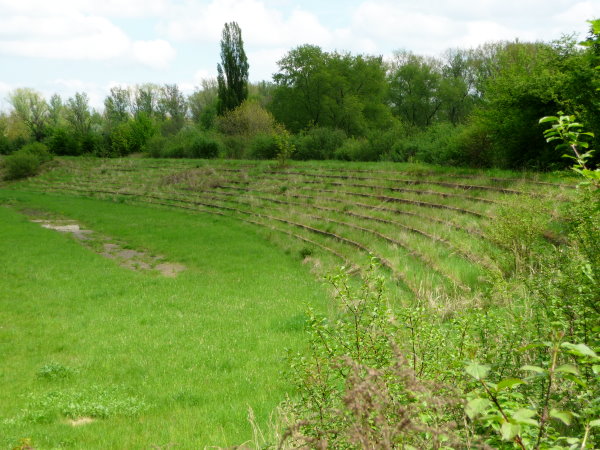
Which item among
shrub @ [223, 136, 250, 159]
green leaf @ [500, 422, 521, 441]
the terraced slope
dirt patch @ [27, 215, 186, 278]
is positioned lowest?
dirt patch @ [27, 215, 186, 278]

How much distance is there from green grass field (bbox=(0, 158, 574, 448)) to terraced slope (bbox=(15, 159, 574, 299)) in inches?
3.0

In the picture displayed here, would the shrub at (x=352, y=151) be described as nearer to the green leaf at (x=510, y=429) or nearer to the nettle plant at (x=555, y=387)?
the nettle plant at (x=555, y=387)

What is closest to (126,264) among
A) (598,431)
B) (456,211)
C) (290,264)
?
(290,264)

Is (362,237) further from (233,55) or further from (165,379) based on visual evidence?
(233,55)

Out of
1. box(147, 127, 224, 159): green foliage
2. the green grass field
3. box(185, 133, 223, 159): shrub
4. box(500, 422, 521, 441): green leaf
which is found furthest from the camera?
box(147, 127, 224, 159): green foliage

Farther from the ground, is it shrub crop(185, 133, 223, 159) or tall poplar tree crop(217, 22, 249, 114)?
tall poplar tree crop(217, 22, 249, 114)

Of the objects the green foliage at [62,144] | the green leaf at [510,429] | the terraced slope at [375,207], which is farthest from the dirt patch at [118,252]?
the green foliage at [62,144]

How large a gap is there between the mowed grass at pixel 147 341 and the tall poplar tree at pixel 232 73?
35.9 meters

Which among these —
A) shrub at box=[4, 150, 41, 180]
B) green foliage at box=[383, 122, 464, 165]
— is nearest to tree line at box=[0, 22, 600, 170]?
green foliage at box=[383, 122, 464, 165]

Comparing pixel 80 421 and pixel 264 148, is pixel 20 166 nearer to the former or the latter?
pixel 264 148

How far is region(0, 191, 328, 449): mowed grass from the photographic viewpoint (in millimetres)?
6105

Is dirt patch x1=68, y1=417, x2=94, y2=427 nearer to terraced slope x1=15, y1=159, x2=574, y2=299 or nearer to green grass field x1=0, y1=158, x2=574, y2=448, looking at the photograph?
green grass field x1=0, y1=158, x2=574, y2=448

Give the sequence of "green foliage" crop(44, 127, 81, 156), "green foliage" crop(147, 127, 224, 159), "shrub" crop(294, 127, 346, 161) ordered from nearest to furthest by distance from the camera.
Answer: "shrub" crop(294, 127, 346, 161) < "green foliage" crop(147, 127, 224, 159) < "green foliage" crop(44, 127, 81, 156)

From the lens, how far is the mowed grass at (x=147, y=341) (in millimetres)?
6105
